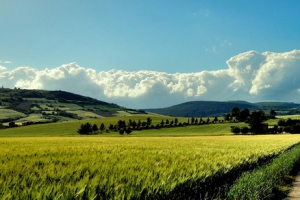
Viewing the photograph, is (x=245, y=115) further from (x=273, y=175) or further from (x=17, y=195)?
(x=17, y=195)

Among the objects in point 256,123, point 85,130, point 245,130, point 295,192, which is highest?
point 256,123

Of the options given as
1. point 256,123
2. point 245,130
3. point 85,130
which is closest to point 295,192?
point 245,130

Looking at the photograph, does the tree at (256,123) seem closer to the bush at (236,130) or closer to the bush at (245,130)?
the bush at (245,130)

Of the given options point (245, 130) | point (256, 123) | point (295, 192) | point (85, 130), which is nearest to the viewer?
point (295, 192)

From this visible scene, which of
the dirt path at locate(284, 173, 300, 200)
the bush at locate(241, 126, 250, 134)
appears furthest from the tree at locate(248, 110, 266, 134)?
the dirt path at locate(284, 173, 300, 200)

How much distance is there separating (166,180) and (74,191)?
7.46 ft

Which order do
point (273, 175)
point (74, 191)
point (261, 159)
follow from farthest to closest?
A: point (261, 159), point (273, 175), point (74, 191)

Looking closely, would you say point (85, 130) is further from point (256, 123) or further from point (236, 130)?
point (256, 123)

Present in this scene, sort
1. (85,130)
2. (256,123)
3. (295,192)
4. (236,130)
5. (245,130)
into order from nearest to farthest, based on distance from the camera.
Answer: (295,192), (236,130), (245,130), (256,123), (85,130)

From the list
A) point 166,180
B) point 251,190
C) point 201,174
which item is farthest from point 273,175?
point 166,180

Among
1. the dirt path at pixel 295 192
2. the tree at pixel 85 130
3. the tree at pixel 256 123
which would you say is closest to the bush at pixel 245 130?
the tree at pixel 256 123

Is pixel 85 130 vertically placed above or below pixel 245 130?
below

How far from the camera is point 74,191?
4699 millimetres

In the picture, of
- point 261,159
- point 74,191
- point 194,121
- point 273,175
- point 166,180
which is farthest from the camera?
point 194,121
